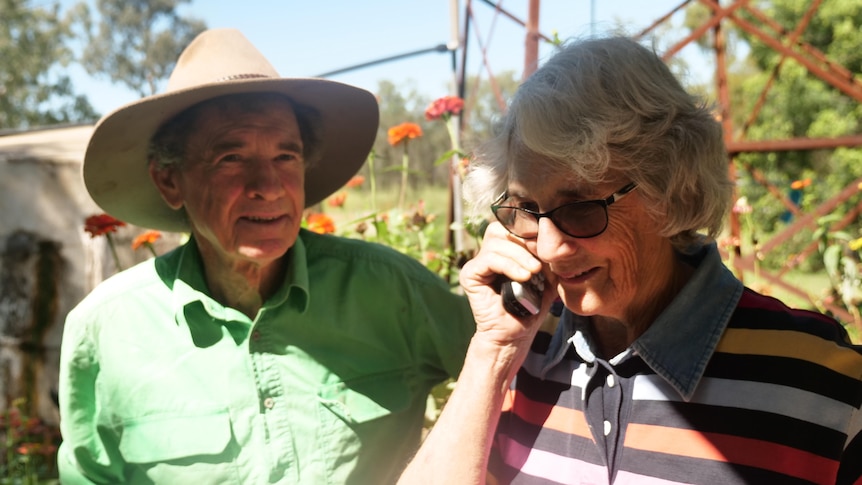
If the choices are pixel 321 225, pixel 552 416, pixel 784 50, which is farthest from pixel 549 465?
pixel 784 50

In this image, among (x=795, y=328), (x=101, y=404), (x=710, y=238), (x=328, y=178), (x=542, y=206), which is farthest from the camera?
(x=328, y=178)

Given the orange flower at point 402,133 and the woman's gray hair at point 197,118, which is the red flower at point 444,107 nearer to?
the orange flower at point 402,133

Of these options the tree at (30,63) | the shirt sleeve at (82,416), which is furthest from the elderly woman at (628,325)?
the tree at (30,63)

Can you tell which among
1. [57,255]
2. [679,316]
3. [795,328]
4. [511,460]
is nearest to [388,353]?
[511,460]

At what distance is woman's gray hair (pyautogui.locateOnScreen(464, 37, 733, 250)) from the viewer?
1.35 m

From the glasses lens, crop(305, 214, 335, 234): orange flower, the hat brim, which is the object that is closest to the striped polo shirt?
the glasses lens

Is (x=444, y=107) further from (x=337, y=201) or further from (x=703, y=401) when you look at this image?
(x=703, y=401)

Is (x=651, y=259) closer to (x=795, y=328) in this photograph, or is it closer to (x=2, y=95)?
(x=795, y=328)

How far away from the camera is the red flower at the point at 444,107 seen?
2.83 metres

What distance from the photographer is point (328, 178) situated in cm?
247

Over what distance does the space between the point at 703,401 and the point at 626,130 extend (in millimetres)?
555

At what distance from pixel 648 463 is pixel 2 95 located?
39.7 m

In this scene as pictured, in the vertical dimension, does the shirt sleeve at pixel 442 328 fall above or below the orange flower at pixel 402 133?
below

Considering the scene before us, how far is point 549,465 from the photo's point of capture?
1.53 m
